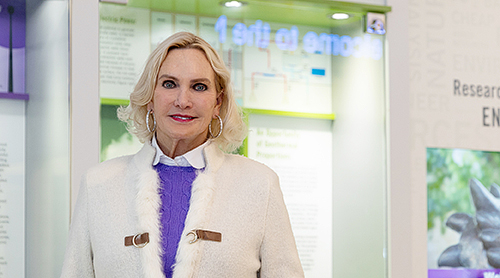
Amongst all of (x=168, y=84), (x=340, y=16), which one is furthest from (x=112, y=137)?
(x=340, y=16)

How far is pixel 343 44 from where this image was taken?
3209 mm

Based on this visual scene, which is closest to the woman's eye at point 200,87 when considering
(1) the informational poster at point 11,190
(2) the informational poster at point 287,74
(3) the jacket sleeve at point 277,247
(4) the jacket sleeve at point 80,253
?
(3) the jacket sleeve at point 277,247

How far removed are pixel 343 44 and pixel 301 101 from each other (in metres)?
0.37

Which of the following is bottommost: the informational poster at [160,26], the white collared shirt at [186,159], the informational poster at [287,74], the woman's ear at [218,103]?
the white collared shirt at [186,159]

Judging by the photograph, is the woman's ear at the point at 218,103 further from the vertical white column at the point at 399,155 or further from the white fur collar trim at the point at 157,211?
the vertical white column at the point at 399,155

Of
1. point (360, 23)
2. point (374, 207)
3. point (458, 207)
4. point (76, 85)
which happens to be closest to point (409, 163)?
point (374, 207)

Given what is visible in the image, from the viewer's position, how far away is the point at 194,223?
6.15 ft

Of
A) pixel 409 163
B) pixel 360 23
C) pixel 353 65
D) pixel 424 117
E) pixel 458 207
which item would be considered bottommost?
pixel 458 207

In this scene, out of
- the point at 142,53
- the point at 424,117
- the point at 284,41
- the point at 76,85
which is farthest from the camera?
the point at 424,117

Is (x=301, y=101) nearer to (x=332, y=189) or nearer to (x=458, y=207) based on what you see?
(x=332, y=189)

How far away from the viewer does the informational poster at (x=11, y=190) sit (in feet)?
Answer: 9.08

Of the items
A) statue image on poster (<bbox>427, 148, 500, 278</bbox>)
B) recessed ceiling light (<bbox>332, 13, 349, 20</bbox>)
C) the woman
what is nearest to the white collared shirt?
the woman

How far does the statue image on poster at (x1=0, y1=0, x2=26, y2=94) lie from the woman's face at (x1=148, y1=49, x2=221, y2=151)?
1.12 meters

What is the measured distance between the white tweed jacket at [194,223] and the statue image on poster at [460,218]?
174cm
